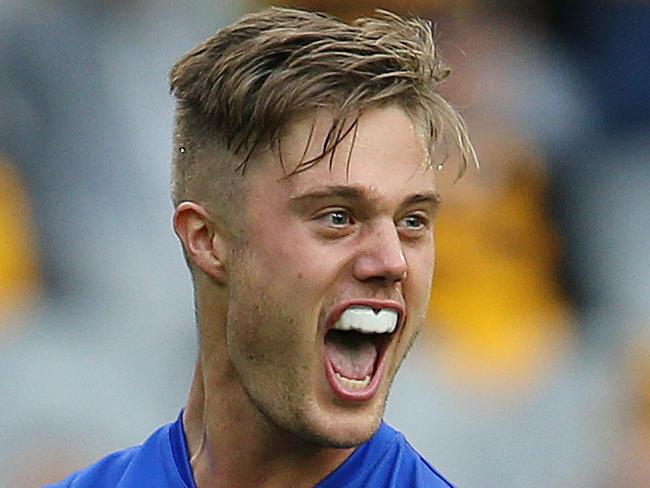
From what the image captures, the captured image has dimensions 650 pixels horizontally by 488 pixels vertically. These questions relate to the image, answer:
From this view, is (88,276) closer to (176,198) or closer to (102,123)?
(102,123)

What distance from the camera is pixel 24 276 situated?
18.3 feet

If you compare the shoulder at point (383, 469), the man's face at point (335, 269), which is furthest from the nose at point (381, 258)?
the shoulder at point (383, 469)

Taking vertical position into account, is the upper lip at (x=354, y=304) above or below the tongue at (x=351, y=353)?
above

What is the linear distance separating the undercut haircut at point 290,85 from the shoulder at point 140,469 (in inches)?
18.1

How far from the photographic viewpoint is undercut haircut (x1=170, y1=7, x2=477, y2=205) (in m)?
2.39

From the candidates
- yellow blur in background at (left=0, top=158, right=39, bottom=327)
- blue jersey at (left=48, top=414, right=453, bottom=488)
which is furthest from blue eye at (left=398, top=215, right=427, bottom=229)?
yellow blur in background at (left=0, top=158, right=39, bottom=327)

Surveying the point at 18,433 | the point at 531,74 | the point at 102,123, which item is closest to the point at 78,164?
the point at 102,123

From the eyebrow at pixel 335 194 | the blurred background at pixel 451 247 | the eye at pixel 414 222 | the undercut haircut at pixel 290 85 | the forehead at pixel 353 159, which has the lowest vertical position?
the blurred background at pixel 451 247

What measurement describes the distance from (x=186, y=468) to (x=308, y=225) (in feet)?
1.79

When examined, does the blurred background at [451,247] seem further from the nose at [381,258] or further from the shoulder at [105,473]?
the nose at [381,258]

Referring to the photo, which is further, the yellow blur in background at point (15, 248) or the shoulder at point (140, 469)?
the yellow blur in background at point (15, 248)

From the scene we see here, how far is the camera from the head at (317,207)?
2379 mm

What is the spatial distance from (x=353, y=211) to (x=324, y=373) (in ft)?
0.87

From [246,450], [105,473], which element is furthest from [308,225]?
[105,473]
